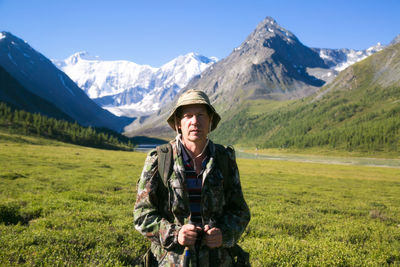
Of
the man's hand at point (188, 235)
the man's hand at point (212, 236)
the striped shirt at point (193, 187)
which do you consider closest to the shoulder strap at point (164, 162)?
the striped shirt at point (193, 187)

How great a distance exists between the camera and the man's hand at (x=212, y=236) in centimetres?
418

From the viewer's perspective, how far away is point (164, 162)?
4.59m

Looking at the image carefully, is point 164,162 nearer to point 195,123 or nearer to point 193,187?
point 193,187

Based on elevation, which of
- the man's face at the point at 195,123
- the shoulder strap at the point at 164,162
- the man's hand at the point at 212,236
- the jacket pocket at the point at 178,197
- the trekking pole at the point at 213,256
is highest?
the man's face at the point at 195,123

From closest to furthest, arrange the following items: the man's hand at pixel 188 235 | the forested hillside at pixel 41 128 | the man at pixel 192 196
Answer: the man's hand at pixel 188 235
the man at pixel 192 196
the forested hillside at pixel 41 128

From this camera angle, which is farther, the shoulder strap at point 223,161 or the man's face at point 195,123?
the shoulder strap at point 223,161

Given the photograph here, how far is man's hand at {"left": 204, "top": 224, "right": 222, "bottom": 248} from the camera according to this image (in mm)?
4184

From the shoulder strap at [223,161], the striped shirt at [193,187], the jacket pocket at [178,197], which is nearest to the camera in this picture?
the jacket pocket at [178,197]

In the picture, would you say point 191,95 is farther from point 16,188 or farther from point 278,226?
point 16,188

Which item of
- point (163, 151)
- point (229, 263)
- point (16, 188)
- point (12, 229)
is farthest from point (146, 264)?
point (16, 188)

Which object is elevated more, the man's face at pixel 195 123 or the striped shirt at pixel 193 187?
the man's face at pixel 195 123

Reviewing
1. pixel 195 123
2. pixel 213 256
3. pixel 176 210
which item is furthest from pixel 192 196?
pixel 195 123

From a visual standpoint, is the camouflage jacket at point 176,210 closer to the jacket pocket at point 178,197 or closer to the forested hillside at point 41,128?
the jacket pocket at point 178,197

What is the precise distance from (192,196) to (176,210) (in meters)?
0.39
